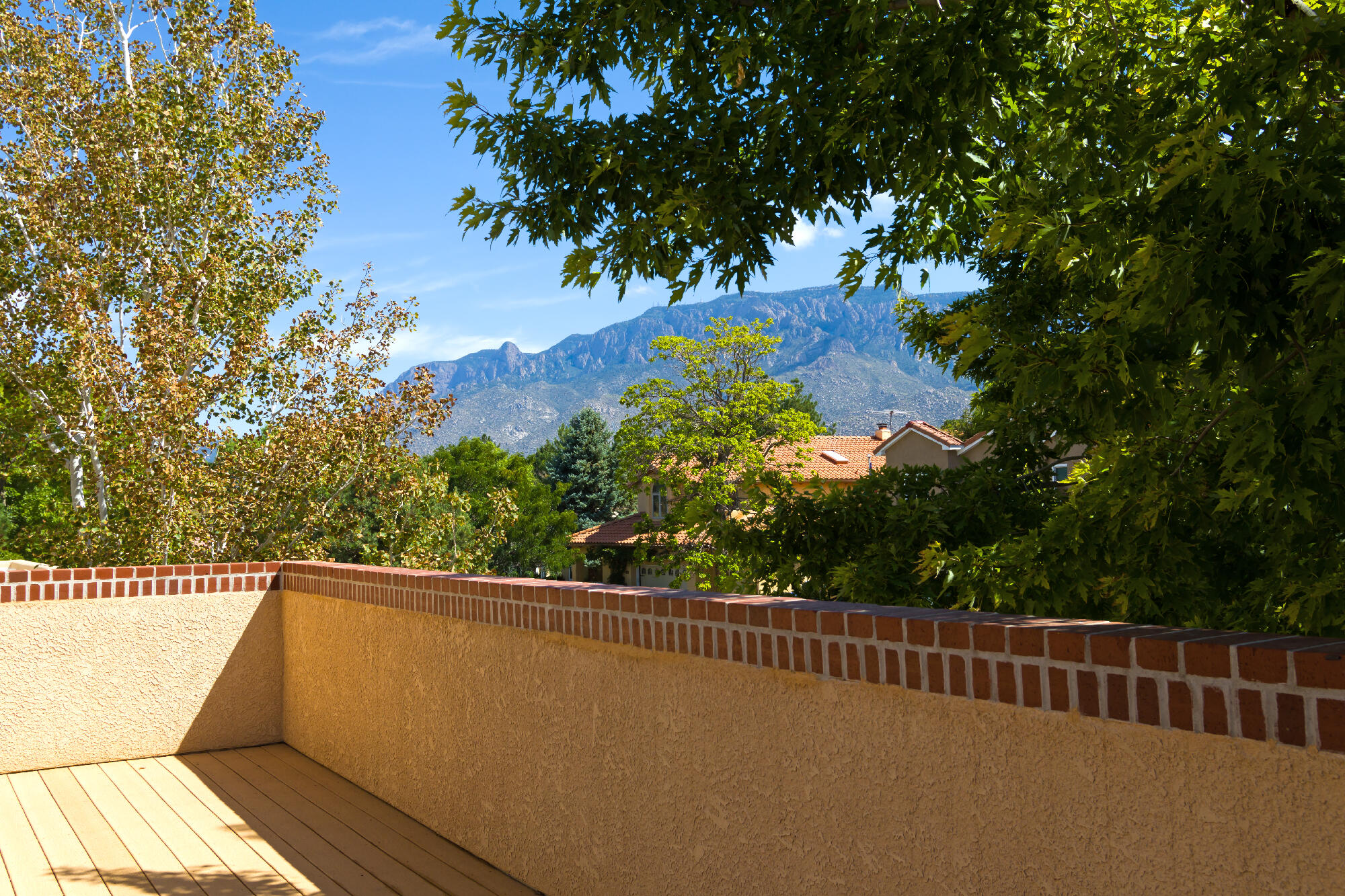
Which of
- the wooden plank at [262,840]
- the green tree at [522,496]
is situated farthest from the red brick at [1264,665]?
the green tree at [522,496]

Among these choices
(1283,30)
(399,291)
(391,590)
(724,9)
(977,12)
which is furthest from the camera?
(399,291)

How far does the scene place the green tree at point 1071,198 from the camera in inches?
120

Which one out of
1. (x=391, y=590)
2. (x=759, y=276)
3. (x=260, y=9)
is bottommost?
(x=391, y=590)

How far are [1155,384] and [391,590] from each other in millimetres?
3666

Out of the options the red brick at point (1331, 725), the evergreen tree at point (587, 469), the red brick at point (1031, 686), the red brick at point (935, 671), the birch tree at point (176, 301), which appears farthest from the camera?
the evergreen tree at point (587, 469)

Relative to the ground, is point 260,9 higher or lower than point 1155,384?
higher

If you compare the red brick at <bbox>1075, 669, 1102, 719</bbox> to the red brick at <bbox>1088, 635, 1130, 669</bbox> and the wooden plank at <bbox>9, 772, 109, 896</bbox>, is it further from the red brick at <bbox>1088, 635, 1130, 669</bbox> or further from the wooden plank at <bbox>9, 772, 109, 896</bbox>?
the wooden plank at <bbox>9, 772, 109, 896</bbox>

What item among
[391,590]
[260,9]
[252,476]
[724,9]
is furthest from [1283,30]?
[260,9]

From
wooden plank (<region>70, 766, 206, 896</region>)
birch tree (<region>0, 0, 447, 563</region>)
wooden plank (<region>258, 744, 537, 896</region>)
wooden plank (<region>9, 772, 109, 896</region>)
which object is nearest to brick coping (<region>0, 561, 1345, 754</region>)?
wooden plank (<region>258, 744, 537, 896</region>)

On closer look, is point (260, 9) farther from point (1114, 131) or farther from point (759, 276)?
point (1114, 131)

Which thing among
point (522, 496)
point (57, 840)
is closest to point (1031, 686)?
point (57, 840)

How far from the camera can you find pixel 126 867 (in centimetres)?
426

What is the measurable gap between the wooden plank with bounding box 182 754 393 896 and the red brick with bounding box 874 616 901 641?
256 centimetres

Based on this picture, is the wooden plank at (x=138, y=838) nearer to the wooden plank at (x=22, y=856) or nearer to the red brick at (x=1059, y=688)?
the wooden plank at (x=22, y=856)
